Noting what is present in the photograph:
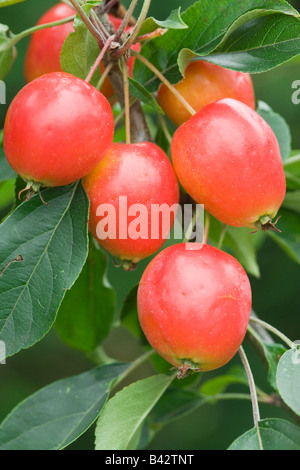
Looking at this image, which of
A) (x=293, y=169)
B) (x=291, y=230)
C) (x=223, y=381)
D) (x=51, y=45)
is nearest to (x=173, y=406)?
(x=223, y=381)

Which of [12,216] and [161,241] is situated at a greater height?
[12,216]

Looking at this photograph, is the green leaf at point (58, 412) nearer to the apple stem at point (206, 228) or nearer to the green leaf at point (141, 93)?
the apple stem at point (206, 228)

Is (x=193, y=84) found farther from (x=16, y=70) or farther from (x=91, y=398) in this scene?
(x=16, y=70)

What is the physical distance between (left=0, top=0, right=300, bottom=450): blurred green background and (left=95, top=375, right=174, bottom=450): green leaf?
3.12 ft

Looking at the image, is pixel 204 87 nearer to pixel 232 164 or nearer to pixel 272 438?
pixel 232 164

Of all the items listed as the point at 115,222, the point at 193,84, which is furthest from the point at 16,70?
the point at 115,222

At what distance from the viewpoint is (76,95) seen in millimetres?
777

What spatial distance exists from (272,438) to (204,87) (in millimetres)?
495

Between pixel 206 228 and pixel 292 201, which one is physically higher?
pixel 206 228

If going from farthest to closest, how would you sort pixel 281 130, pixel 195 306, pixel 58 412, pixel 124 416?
pixel 281 130, pixel 58 412, pixel 124 416, pixel 195 306

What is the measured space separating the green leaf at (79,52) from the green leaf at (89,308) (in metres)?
0.33

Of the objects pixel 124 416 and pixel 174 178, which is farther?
pixel 124 416

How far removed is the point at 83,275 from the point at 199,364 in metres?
0.43

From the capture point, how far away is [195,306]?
2.45 ft
